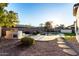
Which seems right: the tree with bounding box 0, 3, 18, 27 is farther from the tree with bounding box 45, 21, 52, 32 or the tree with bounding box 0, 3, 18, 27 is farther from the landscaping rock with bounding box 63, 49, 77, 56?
the landscaping rock with bounding box 63, 49, 77, 56

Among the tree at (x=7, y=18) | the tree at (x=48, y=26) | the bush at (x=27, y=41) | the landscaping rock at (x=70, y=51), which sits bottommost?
the landscaping rock at (x=70, y=51)

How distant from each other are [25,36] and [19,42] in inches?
8.0

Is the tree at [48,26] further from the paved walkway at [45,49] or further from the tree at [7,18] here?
the tree at [7,18]

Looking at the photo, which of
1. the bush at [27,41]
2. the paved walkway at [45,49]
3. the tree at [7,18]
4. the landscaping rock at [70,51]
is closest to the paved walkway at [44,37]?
the paved walkway at [45,49]

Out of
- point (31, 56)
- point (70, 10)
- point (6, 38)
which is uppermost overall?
point (70, 10)

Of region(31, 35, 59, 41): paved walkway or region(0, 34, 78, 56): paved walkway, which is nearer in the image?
region(0, 34, 78, 56): paved walkway

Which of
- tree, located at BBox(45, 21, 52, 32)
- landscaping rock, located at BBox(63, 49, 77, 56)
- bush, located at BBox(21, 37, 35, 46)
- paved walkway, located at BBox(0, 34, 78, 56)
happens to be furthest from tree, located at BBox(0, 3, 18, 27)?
landscaping rock, located at BBox(63, 49, 77, 56)

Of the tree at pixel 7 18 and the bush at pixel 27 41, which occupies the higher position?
the tree at pixel 7 18

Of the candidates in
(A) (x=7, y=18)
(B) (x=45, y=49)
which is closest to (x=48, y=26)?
(B) (x=45, y=49)

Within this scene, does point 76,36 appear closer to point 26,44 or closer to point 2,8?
point 26,44

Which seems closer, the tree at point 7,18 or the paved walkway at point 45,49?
the paved walkway at point 45,49

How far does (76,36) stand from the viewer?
6434mm

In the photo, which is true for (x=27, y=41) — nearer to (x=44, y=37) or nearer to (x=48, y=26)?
(x=44, y=37)

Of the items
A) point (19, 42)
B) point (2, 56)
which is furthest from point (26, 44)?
point (2, 56)
